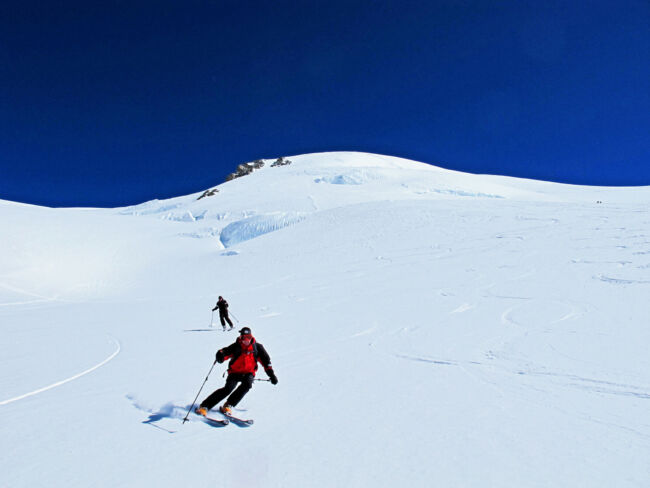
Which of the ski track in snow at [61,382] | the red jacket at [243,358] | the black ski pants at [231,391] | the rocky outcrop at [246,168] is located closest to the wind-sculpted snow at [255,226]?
the ski track in snow at [61,382]

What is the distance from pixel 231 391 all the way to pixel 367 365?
249 cm

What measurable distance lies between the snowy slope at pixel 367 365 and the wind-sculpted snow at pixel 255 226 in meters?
7.84

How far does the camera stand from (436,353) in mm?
6691

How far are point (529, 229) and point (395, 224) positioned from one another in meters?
8.16

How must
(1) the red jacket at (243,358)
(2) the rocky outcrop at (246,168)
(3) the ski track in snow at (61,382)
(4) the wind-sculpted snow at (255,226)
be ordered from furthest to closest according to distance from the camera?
(2) the rocky outcrop at (246,168) → (4) the wind-sculpted snow at (255,226) → (3) the ski track in snow at (61,382) → (1) the red jacket at (243,358)

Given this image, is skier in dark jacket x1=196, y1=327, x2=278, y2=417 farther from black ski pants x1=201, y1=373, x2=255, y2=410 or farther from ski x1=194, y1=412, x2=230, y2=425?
ski x1=194, y1=412, x2=230, y2=425

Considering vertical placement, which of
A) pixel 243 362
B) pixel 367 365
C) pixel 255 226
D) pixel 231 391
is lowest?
pixel 367 365

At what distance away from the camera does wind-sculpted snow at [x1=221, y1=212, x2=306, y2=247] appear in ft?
97.0

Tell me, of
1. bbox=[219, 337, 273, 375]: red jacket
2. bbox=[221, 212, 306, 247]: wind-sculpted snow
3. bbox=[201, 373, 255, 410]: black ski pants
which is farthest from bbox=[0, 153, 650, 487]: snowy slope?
bbox=[221, 212, 306, 247]: wind-sculpted snow

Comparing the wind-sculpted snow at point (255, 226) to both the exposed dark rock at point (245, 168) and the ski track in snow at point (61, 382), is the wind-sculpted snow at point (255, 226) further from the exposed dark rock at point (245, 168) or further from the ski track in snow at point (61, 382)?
the exposed dark rock at point (245, 168)

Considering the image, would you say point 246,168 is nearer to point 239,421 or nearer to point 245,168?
point 245,168

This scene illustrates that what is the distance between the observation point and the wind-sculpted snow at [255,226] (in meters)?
29.6

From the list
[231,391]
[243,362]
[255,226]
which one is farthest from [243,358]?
[255,226]

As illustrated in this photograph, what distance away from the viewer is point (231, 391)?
490cm
